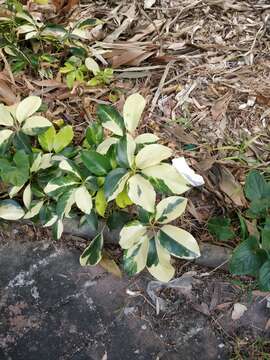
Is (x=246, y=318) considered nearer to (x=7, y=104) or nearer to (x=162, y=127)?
(x=162, y=127)

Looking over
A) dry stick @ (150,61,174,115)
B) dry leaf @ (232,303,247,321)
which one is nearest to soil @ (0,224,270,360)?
dry leaf @ (232,303,247,321)

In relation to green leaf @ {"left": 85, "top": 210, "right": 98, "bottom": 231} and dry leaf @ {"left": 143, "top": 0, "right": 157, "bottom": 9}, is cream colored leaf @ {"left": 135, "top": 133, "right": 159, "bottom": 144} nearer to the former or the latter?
green leaf @ {"left": 85, "top": 210, "right": 98, "bottom": 231}

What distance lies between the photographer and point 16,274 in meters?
1.38

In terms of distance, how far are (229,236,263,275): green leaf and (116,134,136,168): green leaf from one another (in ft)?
1.23

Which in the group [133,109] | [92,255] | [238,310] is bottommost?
[238,310]

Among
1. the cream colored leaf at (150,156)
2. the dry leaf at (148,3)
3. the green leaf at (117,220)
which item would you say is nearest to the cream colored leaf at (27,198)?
the green leaf at (117,220)

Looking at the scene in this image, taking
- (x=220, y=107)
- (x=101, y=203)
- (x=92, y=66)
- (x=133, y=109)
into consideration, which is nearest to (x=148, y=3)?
(x=92, y=66)

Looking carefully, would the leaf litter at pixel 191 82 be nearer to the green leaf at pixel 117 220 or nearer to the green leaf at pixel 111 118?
the green leaf at pixel 117 220

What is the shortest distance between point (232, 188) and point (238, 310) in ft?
1.18

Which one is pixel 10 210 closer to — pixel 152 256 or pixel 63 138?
pixel 63 138

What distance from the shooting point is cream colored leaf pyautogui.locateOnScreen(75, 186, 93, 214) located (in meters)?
1.24

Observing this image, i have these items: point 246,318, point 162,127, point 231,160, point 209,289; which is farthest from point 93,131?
point 246,318

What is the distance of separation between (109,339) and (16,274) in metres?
0.34

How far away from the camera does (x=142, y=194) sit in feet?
3.91
